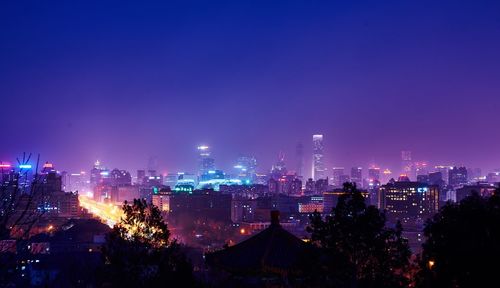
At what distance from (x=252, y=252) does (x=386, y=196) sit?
75.7 meters

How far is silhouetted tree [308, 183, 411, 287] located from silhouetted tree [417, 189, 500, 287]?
702 millimetres

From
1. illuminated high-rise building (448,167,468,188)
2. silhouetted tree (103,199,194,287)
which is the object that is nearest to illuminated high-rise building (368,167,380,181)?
illuminated high-rise building (448,167,468,188)

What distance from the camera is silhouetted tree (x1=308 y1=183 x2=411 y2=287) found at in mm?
11398

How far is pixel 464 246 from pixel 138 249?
8103 millimetres

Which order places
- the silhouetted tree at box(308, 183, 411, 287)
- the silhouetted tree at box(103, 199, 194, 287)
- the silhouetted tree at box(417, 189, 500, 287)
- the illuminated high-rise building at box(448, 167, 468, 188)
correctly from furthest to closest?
the illuminated high-rise building at box(448, 167, 468, 188) < the silhouetted tree at box(103, 199, 194, 287) < the silhouetted tree at box(308, 183, 411, 287) < the silhouetted tree at box(417, 189, 500, 287)

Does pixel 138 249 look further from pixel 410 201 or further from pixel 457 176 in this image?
pixel 457 176

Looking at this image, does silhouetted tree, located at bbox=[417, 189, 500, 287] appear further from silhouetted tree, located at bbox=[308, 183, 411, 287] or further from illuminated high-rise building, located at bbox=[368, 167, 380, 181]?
illuminated high-rise building, located at bbox=[368, 167, 380, 181]

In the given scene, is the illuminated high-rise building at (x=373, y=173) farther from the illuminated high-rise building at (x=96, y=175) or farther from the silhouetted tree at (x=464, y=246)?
the silhouetted tree at (x=464, y=246)

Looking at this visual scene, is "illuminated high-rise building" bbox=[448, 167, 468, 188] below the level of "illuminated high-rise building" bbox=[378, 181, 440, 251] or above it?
above

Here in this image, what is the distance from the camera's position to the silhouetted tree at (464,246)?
9.55 m

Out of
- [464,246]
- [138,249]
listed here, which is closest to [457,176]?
[138,249]

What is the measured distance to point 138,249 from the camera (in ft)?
51.2

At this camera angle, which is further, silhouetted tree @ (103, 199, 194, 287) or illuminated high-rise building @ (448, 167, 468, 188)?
illuminated high-rise building @ (448, 167, 468, 188)

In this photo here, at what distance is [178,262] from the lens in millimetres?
13539
